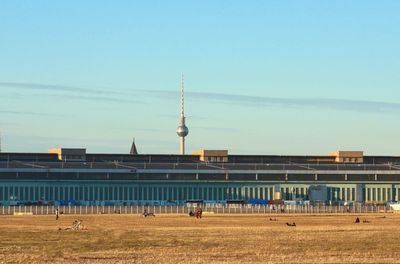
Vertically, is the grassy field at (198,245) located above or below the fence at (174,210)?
below

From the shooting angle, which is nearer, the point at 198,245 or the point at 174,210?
the point at 198,245

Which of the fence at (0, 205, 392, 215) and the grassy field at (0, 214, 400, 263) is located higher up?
the fence at (0, 205, 392, 215)

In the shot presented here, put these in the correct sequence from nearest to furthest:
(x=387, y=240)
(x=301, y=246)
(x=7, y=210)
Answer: (x=301, y=246) → (x=387, y=240) → (x=7, y=210)

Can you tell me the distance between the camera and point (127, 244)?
71938 millimetres

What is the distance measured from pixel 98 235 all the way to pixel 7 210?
77.7 m

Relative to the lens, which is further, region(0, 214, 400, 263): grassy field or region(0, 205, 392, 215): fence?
region(0, 205, 392, 215): fence

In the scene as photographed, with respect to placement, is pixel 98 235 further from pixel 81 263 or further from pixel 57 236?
pixel 81 263

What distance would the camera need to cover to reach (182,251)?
64375mm

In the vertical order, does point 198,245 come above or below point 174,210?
below

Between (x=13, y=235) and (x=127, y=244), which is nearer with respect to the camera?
(x=127, y=244)

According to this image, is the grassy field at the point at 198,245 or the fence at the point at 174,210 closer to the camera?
the grassy field at the point at 198,245

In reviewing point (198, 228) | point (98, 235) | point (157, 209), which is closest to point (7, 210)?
point (157, 209)

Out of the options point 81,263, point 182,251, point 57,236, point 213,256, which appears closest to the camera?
point 81,263

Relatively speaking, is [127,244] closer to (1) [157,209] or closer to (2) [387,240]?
(2) [387,240]
